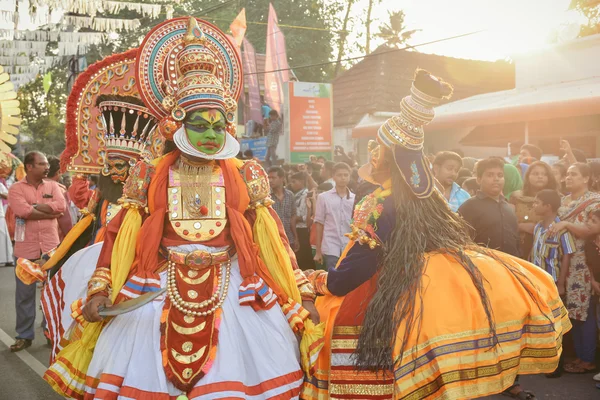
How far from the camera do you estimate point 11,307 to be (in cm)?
954

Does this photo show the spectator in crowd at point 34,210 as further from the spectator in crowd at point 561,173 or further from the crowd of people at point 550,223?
the spectator in crowd at point 561,173

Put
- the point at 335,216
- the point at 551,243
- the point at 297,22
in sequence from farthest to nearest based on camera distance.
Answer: the point at 297,22 → the point at 335,216 → the point at 551,243

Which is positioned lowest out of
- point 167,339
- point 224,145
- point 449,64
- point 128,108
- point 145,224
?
point 167,339

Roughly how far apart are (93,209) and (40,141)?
33.4 metres

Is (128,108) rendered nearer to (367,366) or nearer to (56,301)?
(56,301)

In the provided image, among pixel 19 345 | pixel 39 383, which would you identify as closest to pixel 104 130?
pixel 39 383

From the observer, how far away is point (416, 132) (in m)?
3.64

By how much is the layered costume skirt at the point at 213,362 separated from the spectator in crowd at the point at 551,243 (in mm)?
3577

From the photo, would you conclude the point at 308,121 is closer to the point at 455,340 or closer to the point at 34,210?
the point at 34,210

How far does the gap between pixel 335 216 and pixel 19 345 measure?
4160 mm

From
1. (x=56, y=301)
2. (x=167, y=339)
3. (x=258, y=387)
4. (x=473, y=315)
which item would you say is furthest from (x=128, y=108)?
(x=473, y=315)

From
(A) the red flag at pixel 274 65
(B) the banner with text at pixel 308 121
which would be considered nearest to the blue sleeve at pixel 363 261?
(B) the banner with text at pixel 308 121

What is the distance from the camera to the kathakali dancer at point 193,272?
3.48m

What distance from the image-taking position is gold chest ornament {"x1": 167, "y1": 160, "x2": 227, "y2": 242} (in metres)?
3.90
